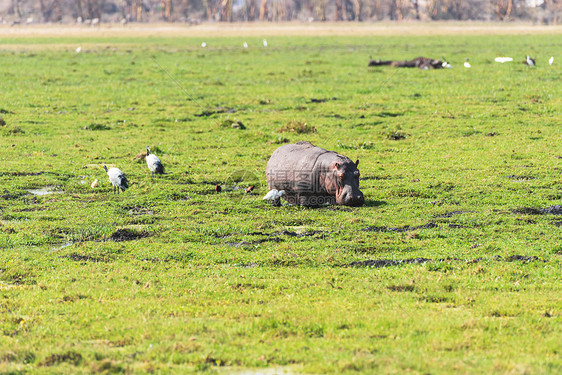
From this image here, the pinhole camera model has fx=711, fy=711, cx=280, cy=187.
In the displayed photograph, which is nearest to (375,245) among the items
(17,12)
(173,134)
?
(173,134)

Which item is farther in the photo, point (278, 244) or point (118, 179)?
point (118, 179)

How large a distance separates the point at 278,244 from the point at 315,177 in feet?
9.23

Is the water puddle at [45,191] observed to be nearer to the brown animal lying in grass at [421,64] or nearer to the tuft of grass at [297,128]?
the tuft of grass at [297,128]

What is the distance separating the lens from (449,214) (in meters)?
13.8

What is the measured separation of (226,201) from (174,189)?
1.69m

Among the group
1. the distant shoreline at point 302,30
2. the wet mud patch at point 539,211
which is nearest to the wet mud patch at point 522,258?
the wet mud patch at point 539,211

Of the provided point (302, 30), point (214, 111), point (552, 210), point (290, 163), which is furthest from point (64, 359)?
point (302, 30)

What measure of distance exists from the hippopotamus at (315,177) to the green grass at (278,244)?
1.53ft

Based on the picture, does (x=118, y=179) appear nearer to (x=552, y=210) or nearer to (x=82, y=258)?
(x=82, y=258)

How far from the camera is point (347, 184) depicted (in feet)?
46.9

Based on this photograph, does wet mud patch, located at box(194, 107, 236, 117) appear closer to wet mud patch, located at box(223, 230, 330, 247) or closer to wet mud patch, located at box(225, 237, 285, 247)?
wet mud patch, located at box(223, 230, 330, 247)

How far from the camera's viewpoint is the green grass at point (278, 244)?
25.5 feet

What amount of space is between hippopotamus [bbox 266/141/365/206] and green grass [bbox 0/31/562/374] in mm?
465

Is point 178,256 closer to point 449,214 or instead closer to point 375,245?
point 375,245
